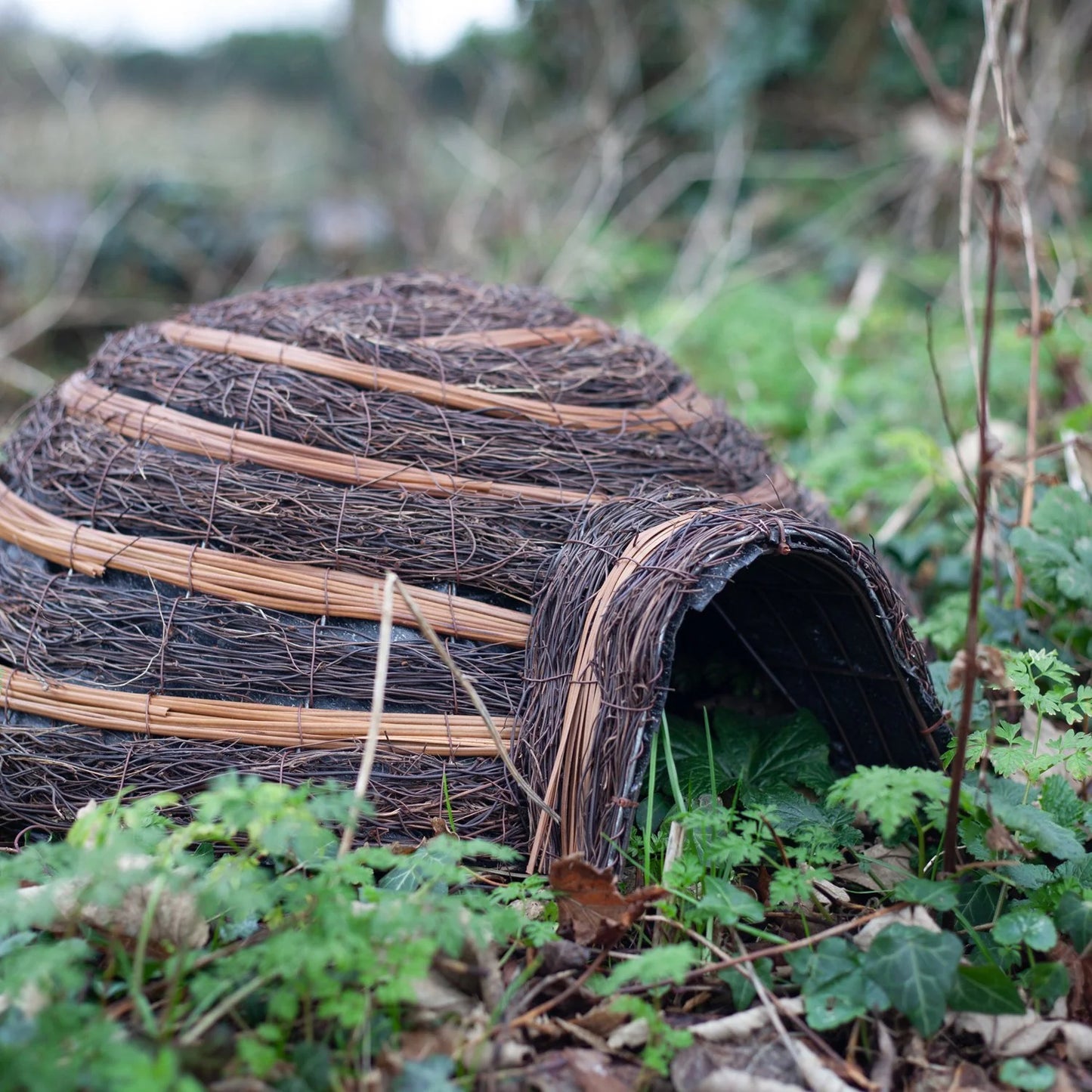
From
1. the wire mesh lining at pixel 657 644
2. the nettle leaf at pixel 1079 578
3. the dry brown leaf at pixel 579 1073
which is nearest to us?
the dry brown leaf at pixel 579 1073

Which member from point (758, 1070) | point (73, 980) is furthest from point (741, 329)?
point (73, 980)

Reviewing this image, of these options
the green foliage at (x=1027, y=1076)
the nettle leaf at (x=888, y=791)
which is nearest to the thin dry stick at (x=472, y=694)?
the nettle leaf at (x=888, y=791)

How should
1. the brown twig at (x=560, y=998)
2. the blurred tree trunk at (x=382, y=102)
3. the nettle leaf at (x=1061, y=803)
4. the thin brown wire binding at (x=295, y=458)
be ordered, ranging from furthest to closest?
the blurred tree trunk at (x=382, y=102)
the thin brown wire binding at (x=295, y=458)
the nettle leaf at (x=1061, y=803)
the brown twig at (x=560, y=998)

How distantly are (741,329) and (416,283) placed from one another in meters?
4.11

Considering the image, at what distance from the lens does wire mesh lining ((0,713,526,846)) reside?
2.33m

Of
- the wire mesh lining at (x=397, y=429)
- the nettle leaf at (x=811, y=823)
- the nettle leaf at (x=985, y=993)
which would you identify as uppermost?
the wire mesh lining at (x=397, y=429)

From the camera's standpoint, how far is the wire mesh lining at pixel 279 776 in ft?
7.65

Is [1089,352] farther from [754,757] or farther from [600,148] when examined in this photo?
[600,148]

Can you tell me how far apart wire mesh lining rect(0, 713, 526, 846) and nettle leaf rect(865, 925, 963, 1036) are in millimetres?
847

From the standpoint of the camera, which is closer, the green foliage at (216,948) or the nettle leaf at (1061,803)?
the green foliage at (216,948)

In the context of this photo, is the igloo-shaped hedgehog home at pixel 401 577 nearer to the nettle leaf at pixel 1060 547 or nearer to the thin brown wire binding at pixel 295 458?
the thin brown wire binding at pixel 295 458

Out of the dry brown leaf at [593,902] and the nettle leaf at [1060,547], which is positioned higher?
the nettle leaf at [1060,547]

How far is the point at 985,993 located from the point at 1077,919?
0.30 m

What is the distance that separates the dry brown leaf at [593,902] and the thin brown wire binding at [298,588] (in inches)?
25.2
